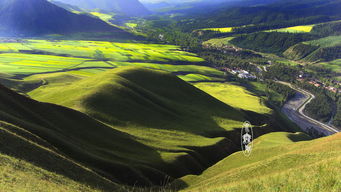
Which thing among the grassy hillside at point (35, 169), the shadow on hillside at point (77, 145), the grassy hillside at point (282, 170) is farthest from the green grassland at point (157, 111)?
the grassy hillside at point (35, 169)

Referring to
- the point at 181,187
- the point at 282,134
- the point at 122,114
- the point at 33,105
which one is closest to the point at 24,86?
the point at 122,114

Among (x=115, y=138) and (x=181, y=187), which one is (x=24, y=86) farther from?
(x=181, y=187)

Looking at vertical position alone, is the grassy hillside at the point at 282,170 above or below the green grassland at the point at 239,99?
above

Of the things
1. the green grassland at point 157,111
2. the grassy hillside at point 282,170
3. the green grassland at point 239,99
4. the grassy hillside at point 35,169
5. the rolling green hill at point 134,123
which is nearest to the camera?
the grassy hillside at point 282,170

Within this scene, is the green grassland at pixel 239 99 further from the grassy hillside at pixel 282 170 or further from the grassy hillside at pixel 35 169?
the grassy hillside at pixel 35 169

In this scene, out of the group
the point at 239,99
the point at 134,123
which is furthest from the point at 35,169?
the point at 239,99

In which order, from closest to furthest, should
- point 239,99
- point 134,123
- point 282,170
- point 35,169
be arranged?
point 35,169, point 282,170, point 134,123, point 239,99

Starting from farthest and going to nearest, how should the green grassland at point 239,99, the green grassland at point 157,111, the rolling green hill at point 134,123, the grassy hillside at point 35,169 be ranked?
the green grassland at point 239,99
the green grassland at point 157,111
the rolling green hill at point 134,123
the grassy hillside at point 35,169

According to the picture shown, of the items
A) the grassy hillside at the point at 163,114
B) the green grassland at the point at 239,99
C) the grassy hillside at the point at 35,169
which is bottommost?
the green grassland at the point at 239,99

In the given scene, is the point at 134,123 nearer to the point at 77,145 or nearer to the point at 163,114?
the point at 163,114

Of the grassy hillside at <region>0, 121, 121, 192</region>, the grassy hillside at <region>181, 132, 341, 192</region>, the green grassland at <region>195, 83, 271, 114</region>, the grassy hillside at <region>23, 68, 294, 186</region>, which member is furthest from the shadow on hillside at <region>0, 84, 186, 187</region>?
the green grassland at <region>195, 83, 271, 114</region>
